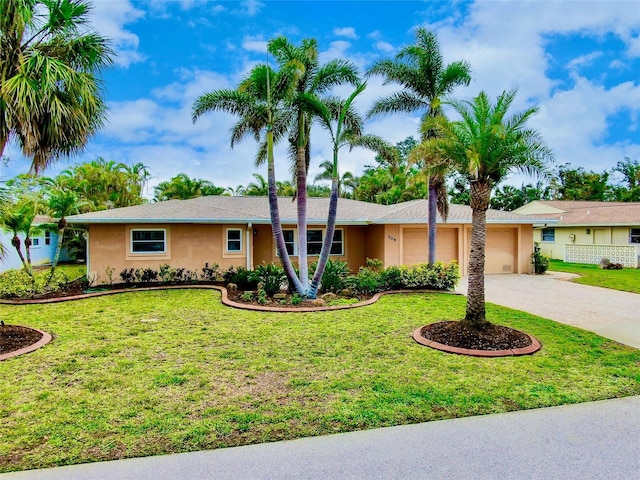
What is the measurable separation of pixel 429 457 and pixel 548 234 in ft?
92.8

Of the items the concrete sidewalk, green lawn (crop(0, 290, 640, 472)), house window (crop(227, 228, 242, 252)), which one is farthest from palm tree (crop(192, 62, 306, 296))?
the concrete sidewalk

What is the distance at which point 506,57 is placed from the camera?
52.0ft

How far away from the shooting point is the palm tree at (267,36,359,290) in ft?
34.6

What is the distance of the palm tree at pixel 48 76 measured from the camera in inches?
263

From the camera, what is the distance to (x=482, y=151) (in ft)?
24.5

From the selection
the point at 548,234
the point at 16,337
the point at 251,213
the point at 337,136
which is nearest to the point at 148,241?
the point at 251,213

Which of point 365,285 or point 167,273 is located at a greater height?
point 167,273

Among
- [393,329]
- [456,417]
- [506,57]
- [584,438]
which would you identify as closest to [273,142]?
[393,329]

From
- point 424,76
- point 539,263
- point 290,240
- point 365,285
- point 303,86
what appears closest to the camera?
point 303,86

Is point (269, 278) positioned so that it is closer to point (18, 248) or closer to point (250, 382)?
point (250, 382)

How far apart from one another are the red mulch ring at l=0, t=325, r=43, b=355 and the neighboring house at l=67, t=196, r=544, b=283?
21.1 feet

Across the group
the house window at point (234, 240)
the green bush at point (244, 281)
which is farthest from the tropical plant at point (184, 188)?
the green bush at point (244, 281)

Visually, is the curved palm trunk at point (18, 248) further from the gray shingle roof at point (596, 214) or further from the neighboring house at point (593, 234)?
the gray shingle roof at point (596, 214)

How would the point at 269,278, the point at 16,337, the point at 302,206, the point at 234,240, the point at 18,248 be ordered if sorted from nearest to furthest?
the point at 16,337
the point at 302,206
the point at 269,278
the point at 18,248
the point at 234,240
